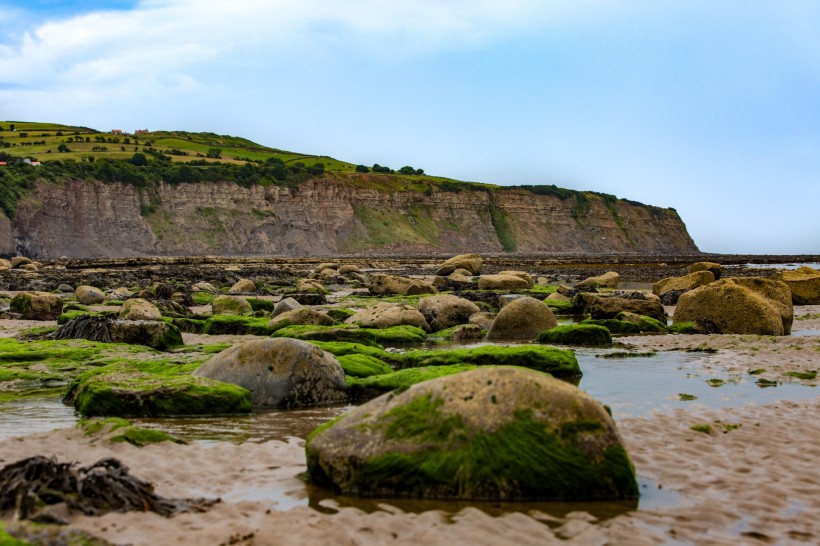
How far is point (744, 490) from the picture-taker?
21.4 feet

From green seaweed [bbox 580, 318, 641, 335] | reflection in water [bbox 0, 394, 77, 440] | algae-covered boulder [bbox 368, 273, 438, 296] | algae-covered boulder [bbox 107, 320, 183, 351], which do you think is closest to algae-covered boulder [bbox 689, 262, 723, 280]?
algae-covered boulder [bbox 368, 273, 438, 296]

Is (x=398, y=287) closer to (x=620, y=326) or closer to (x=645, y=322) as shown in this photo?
(x=620, y=326)

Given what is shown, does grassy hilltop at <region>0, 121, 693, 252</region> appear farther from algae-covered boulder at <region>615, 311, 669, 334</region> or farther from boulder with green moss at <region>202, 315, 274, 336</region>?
algae-covered boulder at <region>615, 311, 669, 334</region>

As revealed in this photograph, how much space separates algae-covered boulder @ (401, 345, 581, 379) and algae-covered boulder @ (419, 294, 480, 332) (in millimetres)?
7002

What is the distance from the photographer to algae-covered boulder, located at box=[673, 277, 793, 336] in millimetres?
19250

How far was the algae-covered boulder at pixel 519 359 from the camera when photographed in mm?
12969

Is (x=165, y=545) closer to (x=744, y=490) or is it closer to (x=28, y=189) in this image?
(x=744, y=490)

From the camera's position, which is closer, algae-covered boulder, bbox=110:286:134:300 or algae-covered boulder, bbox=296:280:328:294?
algae-covered boulder, bbox=110:286:134:300

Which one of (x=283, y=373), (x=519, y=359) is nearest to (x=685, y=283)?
(x=519, y=359)

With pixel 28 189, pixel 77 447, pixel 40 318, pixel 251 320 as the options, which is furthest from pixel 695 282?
pixel 28 189

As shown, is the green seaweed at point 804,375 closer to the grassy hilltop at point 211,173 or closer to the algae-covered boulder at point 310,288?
the algae-covered boulder at point 310,288

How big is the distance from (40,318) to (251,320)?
688cm

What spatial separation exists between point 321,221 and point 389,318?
347 ft

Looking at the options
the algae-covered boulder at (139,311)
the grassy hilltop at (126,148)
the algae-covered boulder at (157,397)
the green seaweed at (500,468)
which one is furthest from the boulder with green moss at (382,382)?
the grassy hilltop at (126,148)
